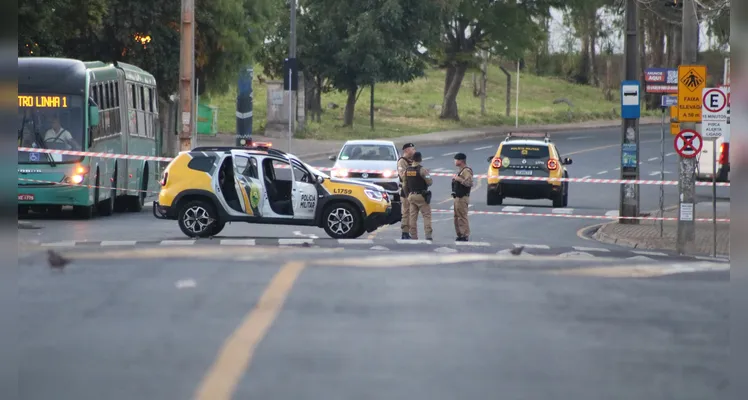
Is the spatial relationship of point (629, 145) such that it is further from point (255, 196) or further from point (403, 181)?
point (255, 196)

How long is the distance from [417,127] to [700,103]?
42982 mm

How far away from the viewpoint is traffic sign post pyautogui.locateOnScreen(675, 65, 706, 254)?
23.5 meters

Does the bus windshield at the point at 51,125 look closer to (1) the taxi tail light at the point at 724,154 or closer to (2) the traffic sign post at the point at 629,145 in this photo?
(2) the traffic sign post at the point at 629,145

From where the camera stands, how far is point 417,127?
66375mm

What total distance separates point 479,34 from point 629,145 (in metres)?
45.2

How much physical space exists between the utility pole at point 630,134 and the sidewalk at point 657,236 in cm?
43

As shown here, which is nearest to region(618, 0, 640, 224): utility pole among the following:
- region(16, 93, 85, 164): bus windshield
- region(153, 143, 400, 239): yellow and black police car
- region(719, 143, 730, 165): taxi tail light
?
region(153, 143, 400, 239): yellow and black police car

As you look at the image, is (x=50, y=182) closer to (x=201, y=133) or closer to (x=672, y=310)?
(x=672, y=310)

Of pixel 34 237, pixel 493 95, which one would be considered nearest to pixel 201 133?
pixel 34 237

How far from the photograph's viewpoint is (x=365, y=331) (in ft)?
34.6

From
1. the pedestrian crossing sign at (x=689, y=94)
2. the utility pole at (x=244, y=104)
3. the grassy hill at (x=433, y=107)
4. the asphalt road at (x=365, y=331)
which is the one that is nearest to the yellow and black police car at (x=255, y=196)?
the pedestrian crossing sign at (x=689, y=94)

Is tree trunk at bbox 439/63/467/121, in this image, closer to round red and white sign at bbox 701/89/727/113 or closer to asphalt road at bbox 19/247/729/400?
round red and white sign at bbox 701/89/727/113

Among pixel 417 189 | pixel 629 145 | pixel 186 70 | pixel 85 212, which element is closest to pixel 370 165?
pixel 186 70

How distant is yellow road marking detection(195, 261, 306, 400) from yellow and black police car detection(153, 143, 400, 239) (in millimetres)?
8253
